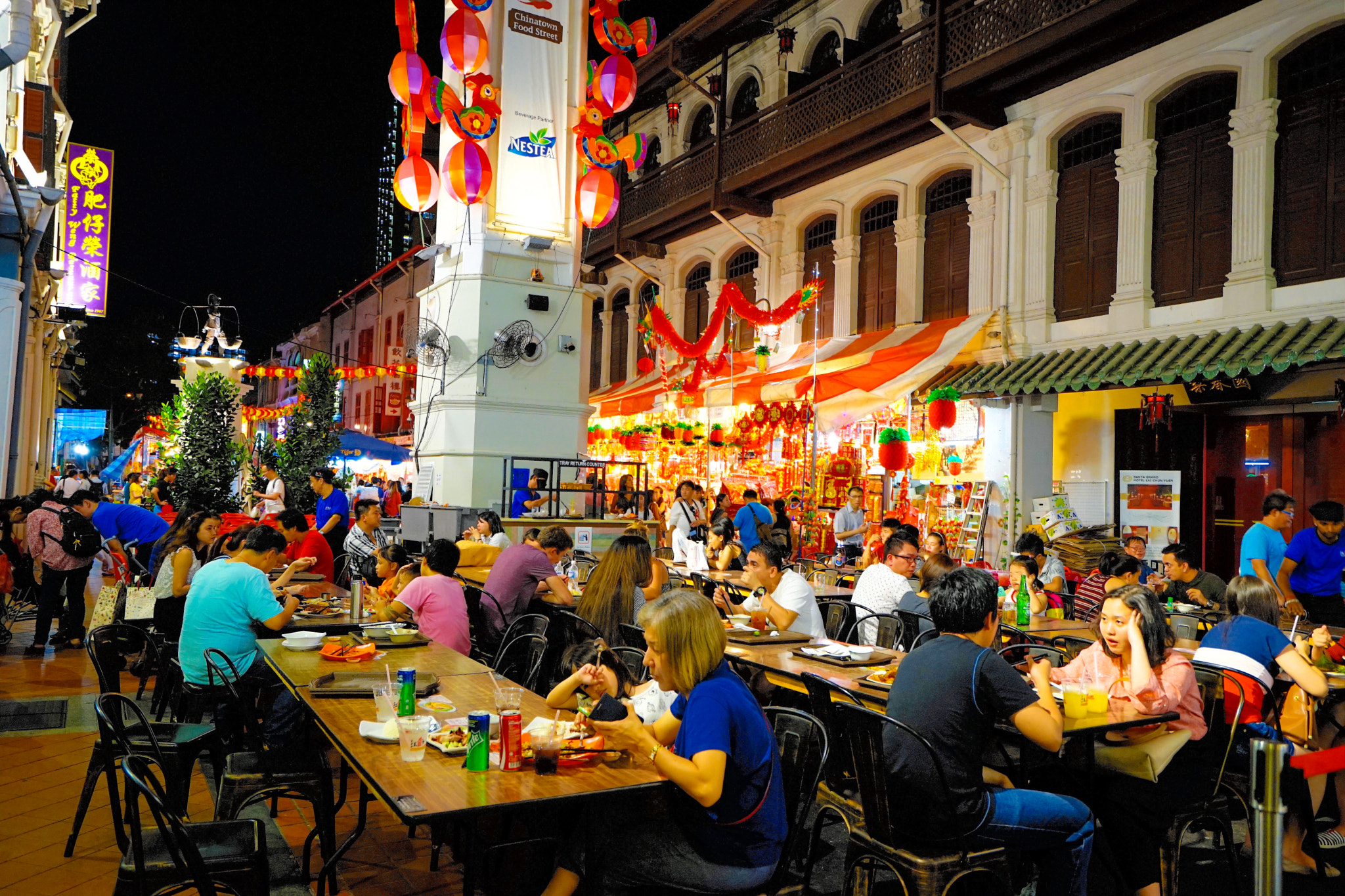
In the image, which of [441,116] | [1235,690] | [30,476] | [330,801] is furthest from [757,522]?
[30,476]

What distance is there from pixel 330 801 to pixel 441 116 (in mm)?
10142

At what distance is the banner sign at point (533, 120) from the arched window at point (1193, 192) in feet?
27.4

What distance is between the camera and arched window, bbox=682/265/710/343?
20141 millimetres

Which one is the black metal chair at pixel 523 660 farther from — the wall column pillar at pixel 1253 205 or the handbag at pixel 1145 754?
the wall column pillar at pixel 1253 205

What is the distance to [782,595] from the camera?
22.2 feet

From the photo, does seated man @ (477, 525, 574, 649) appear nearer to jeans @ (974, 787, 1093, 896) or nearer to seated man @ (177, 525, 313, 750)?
seated man @ (177, 525, 313, 750)

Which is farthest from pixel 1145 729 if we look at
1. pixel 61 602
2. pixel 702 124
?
pixel 702 124

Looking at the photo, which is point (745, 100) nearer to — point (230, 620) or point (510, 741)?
point (230, 620)

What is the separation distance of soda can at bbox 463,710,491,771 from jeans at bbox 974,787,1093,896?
6.00ft

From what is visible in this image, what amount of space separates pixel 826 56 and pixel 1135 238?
7.58 meters

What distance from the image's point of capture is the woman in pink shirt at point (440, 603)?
6.30 meters

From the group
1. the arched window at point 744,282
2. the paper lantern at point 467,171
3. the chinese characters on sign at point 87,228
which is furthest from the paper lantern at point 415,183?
the chinese characters on sign at point 87,228

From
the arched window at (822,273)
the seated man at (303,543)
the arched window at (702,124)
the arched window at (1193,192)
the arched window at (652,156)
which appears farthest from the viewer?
the arched window at (652,156)

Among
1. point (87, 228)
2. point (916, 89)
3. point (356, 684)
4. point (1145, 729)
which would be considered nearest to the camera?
point (1145, 729)
